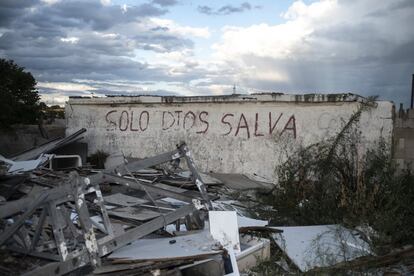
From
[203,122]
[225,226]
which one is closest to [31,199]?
[225,226]

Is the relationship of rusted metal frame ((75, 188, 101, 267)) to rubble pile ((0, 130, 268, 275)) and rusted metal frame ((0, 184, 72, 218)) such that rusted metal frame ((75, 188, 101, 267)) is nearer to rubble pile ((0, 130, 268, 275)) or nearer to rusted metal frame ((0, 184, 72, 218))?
rubble pile ((0, 130, 268, 275))

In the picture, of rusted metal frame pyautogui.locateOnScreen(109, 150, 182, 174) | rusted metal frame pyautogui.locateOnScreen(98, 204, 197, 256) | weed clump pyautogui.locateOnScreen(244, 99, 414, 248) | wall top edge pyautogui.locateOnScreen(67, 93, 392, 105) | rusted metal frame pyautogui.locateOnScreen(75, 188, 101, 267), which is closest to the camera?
rusted metal frame pyautogui.locateOnScreen(75, 188, 101, 267)

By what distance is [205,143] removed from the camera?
11.7 meters

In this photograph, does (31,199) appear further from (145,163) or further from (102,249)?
(145,163)

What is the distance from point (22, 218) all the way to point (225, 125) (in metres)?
7.57

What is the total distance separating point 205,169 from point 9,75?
8.39m

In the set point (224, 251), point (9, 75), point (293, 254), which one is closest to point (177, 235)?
point (224, 251)

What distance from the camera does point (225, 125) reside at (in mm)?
11445

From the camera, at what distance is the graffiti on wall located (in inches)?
421

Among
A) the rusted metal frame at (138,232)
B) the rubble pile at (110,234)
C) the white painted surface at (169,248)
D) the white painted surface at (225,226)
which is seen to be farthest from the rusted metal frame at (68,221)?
the white painted surface at (225,226)

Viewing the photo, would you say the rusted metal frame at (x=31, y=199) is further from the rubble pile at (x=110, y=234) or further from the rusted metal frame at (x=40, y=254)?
the rusted metal frame at (x=40, y=254)

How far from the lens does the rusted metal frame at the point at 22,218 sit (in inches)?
166

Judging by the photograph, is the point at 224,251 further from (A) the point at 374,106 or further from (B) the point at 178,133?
(B) the point at 178,133

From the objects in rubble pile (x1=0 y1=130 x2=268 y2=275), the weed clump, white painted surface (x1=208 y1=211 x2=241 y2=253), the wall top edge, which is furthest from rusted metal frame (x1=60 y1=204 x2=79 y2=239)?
the wall top edge
